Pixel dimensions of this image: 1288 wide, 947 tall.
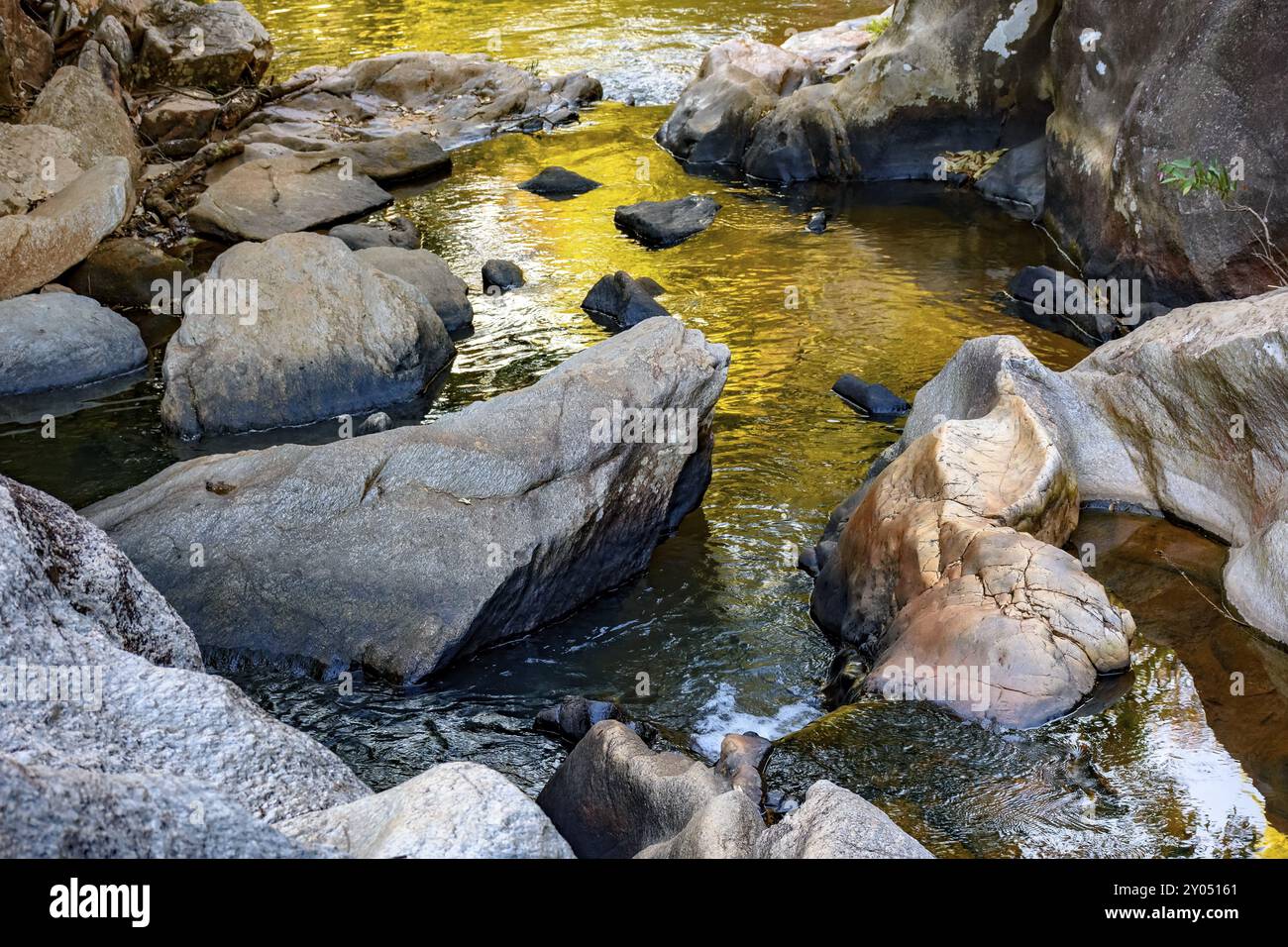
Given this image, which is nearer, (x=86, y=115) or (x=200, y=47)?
(x=86, y=115)

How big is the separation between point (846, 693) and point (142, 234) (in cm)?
1225

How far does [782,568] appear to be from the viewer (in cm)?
894

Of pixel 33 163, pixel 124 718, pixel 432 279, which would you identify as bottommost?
pixel 432 279

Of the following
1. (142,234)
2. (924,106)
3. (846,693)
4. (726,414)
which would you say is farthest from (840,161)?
(846,693)

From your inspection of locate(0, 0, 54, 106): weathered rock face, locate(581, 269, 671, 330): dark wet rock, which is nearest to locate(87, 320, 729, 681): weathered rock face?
locate(581, 269, 671, 330): dark wet rock

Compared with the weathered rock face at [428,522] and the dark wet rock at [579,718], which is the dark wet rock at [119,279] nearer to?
the weathered rock face at [428,522]

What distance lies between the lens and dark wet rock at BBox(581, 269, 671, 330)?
13.4 m

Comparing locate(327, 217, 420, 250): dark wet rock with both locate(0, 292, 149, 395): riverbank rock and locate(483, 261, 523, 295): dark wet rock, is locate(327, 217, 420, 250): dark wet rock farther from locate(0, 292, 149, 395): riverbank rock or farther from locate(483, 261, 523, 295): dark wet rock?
locate(0, 292, 149, 395): riverbank rock

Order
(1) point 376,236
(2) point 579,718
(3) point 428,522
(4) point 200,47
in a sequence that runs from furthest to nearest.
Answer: (4) point 200,47 < (1) point 376,236 < (3) point 428,522 < (2) point 579,718

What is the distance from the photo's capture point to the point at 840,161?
18.3m

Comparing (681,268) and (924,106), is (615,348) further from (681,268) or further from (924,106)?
(924,106)

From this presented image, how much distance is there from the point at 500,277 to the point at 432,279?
47.2 inches

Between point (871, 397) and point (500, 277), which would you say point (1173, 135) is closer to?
point (871, 397)

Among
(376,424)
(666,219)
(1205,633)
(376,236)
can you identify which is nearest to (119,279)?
(376,236)
